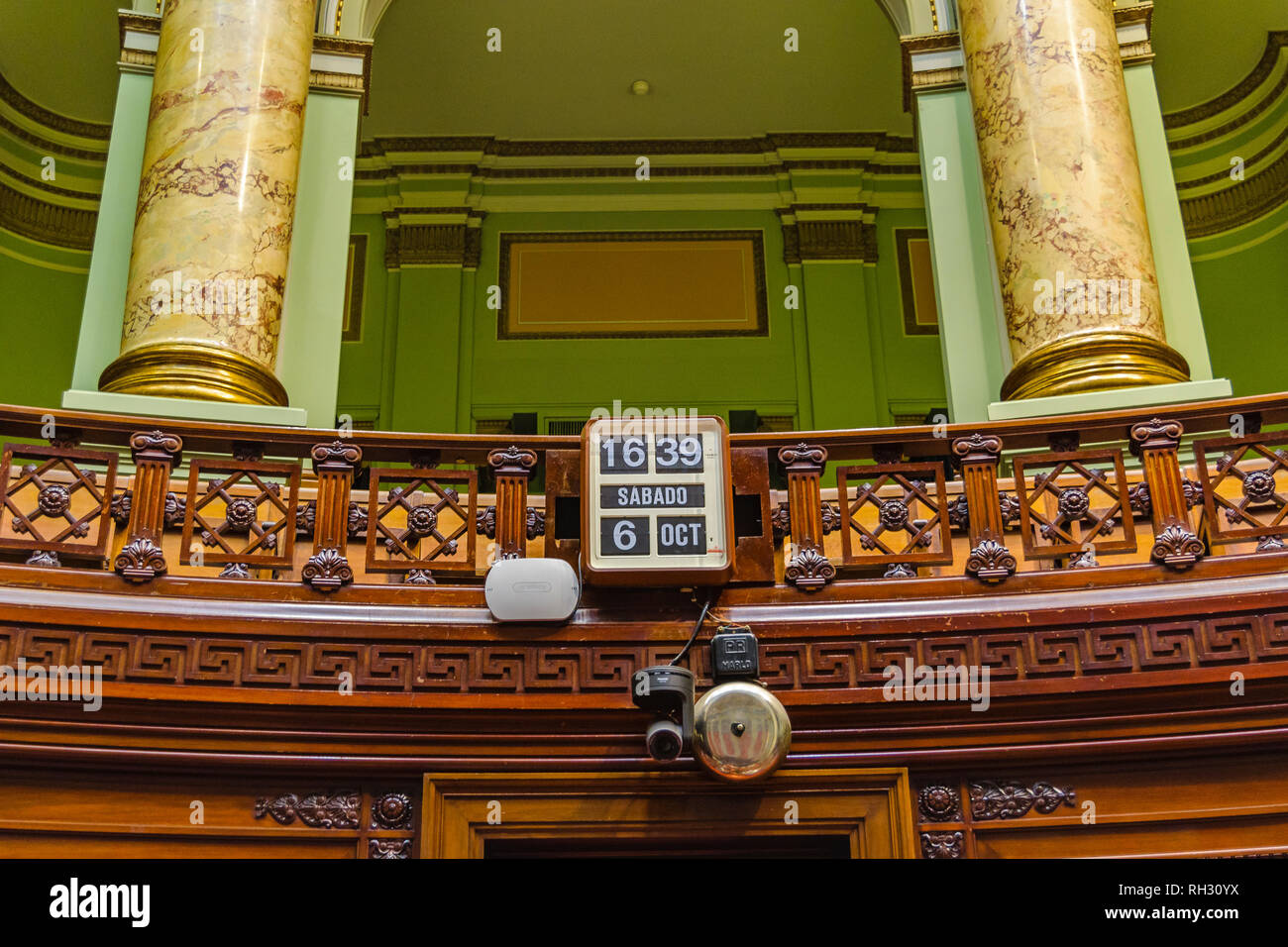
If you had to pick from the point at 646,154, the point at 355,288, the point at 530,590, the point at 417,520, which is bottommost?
the point at 530,590

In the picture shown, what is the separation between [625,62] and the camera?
32.6 feet

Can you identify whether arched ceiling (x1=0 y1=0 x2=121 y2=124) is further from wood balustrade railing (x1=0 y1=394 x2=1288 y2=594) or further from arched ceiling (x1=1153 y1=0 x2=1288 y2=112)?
arched ceiling (x1=1153 y1=0 x2=1288 y2=112)

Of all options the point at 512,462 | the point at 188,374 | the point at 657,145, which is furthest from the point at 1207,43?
the point at 188,374

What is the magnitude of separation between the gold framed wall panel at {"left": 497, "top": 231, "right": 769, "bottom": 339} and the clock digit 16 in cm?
622

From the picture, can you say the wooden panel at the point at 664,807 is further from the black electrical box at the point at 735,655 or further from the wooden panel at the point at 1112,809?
the black electrical box at the point at 735,655

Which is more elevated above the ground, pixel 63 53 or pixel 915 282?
pixel 63 53

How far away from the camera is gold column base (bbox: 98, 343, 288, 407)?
4.99 meters

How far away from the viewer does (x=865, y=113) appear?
411 inches

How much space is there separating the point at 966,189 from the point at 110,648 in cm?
441

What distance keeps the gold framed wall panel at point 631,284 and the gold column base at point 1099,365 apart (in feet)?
16.4

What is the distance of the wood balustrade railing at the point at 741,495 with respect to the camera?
12.6 ft

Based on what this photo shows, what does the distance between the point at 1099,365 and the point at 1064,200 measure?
845 mm

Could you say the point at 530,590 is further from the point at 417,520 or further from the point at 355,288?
the point at 355,288
